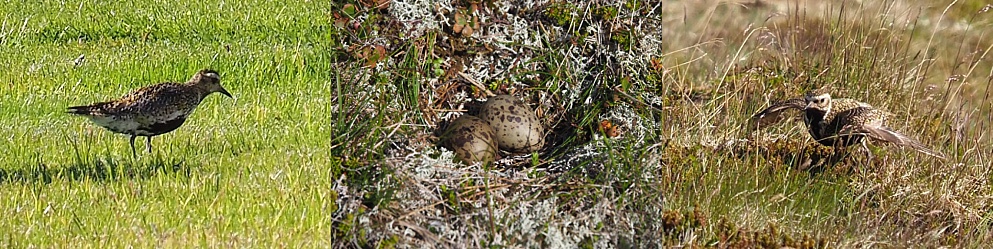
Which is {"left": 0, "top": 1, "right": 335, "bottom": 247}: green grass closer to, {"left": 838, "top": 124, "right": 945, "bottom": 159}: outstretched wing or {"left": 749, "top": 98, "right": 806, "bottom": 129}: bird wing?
{"left": 749, "top": 98, "right": 806, "bottom": 129}: bird wing

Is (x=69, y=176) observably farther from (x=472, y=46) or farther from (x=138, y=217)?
(x=472, y=46)

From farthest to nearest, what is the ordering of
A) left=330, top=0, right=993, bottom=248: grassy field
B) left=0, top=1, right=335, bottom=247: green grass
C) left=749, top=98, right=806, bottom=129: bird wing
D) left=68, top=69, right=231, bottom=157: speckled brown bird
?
left=749, top=98, right=806, bottom=129: bird wing, left=68, top=69, right=231, bottom=157: speckled brown bird, left=0, top=1, right=335, bottom=247: green grass, left=330, top=0, right=993, bottom=248: grassy field

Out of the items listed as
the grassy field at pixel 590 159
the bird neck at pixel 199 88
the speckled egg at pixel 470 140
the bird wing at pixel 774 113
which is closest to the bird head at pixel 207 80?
the bird neck at pixel 199 88

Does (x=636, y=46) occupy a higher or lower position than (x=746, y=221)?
higher

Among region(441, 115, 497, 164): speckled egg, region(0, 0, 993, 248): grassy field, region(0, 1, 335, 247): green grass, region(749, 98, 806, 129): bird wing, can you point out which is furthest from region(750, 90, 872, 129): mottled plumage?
region(0, 1, 335, 247): green grass

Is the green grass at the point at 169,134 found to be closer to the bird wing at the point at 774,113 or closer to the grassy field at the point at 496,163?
the grassy field at the point at 496,163

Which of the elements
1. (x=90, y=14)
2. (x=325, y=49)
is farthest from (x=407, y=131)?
(x=90, y=14)

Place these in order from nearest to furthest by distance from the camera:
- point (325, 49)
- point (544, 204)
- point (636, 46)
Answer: point (544, 204) → point (636, 46) → point (325, 49)
